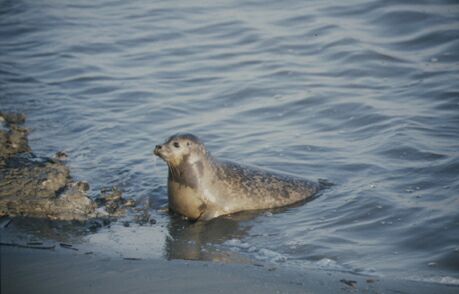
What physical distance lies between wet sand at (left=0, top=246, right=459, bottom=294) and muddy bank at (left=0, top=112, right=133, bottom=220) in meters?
1.10

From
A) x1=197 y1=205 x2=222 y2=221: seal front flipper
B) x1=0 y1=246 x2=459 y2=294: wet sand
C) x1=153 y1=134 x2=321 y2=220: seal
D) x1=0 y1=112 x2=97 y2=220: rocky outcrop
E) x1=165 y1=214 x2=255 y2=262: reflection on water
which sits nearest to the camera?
x1=0 y1=246 x2=459 y2=294: wet sand

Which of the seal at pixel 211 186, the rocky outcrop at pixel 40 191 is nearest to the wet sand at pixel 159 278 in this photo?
the rocky outcrop at pixel 40 191

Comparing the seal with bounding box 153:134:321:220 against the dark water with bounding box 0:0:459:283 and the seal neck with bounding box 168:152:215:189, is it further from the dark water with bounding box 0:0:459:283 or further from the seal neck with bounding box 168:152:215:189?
the dark water with bounding box 0:0:459:283

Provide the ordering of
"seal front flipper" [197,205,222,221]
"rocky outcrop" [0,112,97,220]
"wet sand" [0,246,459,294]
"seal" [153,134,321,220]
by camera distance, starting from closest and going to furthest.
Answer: "wet sand" [0,246,459,294] → "rocky outcrop" [0,112,97,220] → "seal front flipper" [197,205,222,221] → "seal" [153,134,321,220]

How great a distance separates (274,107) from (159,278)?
5789 mm

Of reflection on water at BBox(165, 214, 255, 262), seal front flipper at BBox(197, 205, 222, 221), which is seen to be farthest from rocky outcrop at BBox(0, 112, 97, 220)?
seal front flipper at BBox(197, 205, 222, 221)

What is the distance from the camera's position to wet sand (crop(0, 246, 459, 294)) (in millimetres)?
5129

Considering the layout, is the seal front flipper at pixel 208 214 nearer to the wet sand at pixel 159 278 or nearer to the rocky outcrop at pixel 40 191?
the rocky outcrop at pixel 40 191

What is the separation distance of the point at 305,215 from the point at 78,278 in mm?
2880

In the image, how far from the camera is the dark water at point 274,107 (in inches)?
265

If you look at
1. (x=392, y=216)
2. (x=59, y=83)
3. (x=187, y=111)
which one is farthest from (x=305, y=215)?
(x=59, y=83)

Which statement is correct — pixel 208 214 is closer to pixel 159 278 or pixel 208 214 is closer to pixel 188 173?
pixel 188 173

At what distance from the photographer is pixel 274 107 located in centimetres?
1080

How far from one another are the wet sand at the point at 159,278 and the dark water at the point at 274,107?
411 mm
